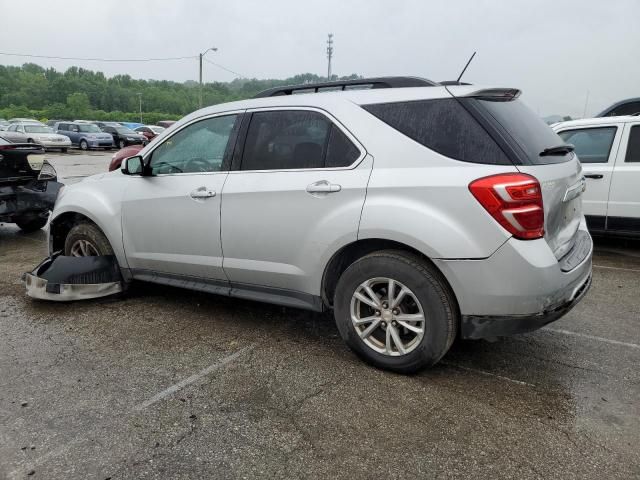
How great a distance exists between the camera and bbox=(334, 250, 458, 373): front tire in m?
2.92

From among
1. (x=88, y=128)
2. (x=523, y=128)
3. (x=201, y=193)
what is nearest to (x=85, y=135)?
(x=88, y=128)

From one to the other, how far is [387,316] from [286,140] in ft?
4.51

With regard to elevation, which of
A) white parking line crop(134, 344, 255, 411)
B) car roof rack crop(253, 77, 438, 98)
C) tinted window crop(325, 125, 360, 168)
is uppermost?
car roof rack crop(253, 77, 438, 98)

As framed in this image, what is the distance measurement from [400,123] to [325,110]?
21.2 inches

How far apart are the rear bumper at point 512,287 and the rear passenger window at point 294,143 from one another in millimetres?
971

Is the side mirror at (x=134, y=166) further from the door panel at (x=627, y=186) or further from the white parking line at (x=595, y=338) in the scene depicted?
the door panel at (x=627, y=186)

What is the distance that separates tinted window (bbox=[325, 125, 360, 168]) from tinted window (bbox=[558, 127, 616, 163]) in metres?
4.51

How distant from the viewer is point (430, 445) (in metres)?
2.47

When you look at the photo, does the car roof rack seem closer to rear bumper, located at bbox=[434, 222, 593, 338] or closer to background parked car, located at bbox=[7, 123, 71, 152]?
rear bumper, located at bbox=[434, 222, 593, 338]

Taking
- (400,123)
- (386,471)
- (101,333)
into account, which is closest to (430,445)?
(386,471)

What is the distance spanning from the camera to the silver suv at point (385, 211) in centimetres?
276

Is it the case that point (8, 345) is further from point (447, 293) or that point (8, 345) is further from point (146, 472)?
point (447, 293)

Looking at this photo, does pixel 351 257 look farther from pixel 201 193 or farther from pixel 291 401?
pixel 201 193

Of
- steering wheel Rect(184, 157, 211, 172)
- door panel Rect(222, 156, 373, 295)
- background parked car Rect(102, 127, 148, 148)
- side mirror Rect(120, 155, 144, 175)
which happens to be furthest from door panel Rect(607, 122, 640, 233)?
background parked car Rect(102, 127, 148, 148)
